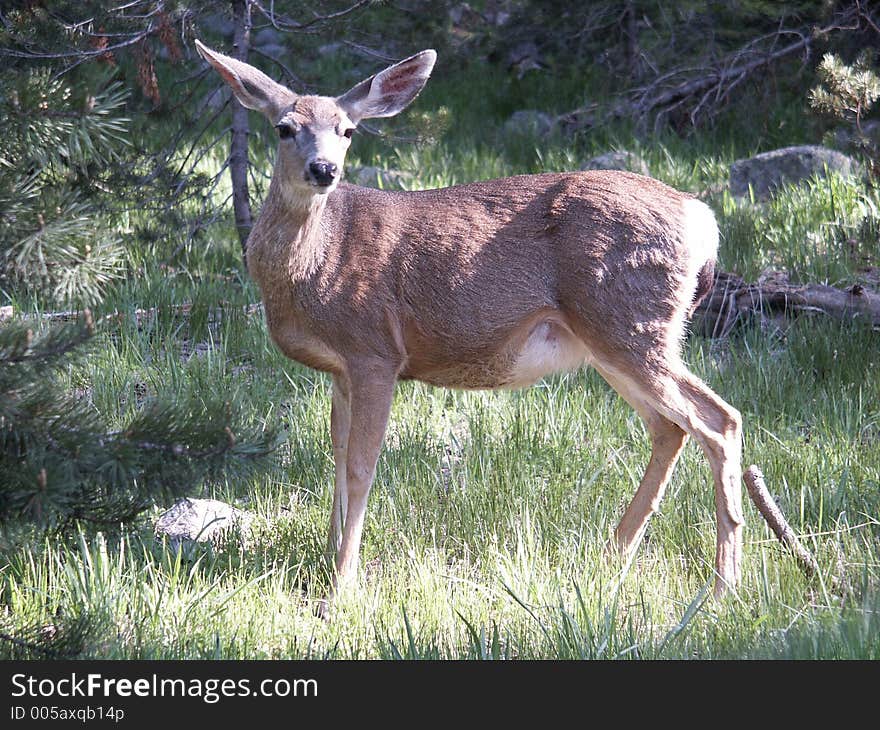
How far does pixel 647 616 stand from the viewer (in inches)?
153

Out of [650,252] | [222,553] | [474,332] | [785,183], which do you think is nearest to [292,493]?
[222,553]

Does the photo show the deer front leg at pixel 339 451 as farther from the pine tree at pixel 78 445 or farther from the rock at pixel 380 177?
the rock at pixel 380 177

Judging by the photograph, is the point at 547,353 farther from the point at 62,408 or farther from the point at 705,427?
the point at 62,408

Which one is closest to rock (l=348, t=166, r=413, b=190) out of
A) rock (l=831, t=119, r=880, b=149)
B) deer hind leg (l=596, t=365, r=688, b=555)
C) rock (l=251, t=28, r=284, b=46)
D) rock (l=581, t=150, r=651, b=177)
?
rock (l=581, t=150, r=651, b=177)

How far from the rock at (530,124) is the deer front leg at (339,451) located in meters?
5.86

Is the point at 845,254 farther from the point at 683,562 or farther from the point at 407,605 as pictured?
the point at 407,605

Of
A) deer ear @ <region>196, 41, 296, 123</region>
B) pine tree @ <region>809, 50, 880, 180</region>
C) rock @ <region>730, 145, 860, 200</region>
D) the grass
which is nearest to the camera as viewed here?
the grass

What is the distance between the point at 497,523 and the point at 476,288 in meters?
0.93

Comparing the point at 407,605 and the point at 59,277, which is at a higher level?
the point at 59,277

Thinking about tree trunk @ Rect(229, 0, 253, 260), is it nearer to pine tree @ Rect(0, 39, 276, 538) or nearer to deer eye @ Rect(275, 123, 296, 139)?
deer eye @ Rect(275, 123, 296, 139)

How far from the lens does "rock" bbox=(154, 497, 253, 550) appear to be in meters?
4.65

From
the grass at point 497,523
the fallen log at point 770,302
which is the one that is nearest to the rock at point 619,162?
the grass at point 497,523

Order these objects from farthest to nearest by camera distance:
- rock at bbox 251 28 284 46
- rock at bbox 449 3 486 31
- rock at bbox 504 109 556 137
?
1. rock at bbox 251 28 284 46
2. rock at bbox 449 3 486 31
3. rock at bbox 504 109 556 137

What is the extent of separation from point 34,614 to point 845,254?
16.3 feet
